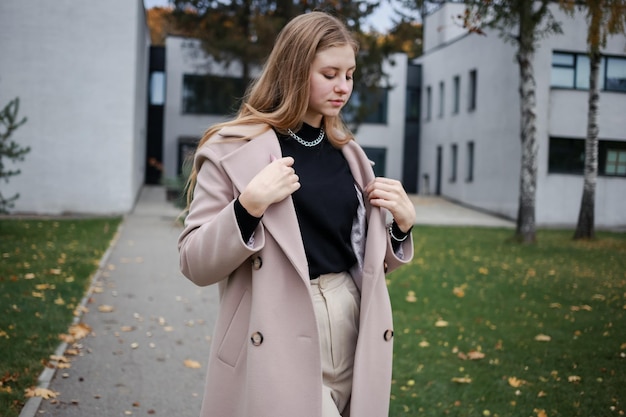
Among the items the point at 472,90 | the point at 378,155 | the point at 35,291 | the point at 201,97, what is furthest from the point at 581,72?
the point at 35,291

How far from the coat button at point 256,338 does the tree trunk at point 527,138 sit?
646 inches

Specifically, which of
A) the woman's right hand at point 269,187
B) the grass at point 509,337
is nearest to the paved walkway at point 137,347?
the grass at point 509,337

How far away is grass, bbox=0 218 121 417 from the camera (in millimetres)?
5738

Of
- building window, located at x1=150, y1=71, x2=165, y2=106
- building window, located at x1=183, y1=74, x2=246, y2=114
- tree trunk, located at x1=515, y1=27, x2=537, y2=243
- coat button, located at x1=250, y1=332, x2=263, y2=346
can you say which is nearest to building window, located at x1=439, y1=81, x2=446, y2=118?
building window, located at x1=183, y1=74, x2=246, y2=114

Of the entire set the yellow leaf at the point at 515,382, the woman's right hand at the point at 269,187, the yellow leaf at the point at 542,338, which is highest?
the woman's right hand at the point at 269,187

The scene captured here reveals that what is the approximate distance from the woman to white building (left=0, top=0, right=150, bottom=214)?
2124cm

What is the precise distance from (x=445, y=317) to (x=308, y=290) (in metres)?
6.53

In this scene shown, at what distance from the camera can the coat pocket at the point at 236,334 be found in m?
2.48

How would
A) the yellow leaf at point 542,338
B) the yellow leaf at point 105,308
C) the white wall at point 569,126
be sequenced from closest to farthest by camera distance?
1. the yellow leaf at point 542,338
2. the yellow leaf at point 105,308
3. the white wall at point 569,126

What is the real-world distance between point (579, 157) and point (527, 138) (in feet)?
33.3

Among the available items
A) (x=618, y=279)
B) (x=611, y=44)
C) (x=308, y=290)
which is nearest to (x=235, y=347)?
(x=308, y=290)

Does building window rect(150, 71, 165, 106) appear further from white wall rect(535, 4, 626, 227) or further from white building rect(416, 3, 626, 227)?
white wall rect(535, 4, 626, 227)

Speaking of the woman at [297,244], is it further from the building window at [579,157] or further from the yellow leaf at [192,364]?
the building window at [579,157]

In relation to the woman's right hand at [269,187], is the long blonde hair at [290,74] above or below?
above
